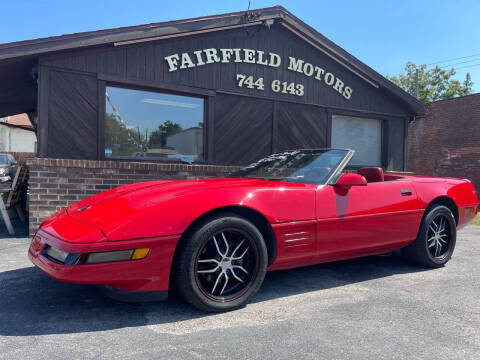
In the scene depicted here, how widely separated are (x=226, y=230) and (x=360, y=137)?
7.93m

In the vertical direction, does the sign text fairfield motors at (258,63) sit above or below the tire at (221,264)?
above

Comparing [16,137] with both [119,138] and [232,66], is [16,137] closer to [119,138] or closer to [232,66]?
[119,138]

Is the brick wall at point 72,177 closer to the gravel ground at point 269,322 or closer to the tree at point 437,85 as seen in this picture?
the gravel ground at point 269,322

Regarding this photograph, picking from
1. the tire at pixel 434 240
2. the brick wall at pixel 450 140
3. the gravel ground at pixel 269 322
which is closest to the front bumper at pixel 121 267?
the gravel ground at pixel 269 322

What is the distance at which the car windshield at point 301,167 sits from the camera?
329 cm

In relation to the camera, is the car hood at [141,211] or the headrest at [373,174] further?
the headrest at [373,174]

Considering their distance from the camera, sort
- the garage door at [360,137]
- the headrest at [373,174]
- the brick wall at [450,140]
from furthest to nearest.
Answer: the brick wall at [450,140], the garage door at [360,137], the headrest at [373,174]

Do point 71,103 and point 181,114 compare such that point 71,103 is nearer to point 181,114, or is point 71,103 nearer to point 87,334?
point 181,114

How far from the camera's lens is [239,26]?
24.3ft

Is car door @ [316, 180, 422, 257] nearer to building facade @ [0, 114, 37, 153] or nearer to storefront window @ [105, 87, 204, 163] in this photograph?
storefront window @ [105, 87, 204, 163]

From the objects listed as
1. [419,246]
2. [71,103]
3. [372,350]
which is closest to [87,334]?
[372,350]

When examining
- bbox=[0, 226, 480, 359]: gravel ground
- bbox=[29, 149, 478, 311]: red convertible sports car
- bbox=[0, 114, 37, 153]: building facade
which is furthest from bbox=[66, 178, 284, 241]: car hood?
bbox=[0, 114, 37, 153]: building facade

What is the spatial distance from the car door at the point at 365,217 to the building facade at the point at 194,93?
13.3 ft

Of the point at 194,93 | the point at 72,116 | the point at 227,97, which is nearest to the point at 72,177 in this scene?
the point at 72,116
